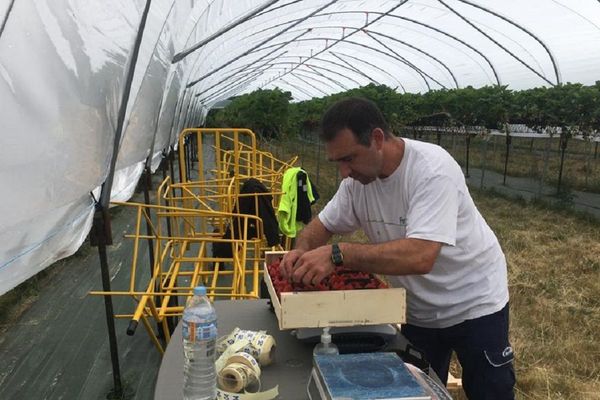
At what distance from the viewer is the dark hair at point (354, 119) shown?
1.76 meters

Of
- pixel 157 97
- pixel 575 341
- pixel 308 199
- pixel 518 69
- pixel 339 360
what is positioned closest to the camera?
pixel 339 360

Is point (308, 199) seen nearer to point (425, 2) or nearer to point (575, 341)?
point (575, 341)

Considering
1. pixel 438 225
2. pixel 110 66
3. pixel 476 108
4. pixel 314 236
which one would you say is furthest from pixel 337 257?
pixel 476 108

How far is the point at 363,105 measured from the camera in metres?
1.77

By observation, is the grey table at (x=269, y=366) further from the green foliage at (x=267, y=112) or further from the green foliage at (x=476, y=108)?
the green foliage at (x=267, y=112)

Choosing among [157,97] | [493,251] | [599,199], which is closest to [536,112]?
[599,199]

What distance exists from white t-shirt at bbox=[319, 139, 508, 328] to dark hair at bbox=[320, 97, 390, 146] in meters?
0.21

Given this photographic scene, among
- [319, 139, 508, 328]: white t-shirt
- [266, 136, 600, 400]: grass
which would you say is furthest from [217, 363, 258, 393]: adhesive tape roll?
[266, 136, 600, 400]: grass

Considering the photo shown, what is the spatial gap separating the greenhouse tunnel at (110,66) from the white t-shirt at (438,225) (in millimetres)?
1275

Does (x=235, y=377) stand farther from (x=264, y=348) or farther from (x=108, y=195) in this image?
(x=108, y=195)

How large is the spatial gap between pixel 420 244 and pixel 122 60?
2309 millimetres

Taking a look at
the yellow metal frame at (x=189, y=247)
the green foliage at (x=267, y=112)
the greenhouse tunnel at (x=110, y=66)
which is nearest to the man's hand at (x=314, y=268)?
the greenhouse tunnel at (x=110, y=66)

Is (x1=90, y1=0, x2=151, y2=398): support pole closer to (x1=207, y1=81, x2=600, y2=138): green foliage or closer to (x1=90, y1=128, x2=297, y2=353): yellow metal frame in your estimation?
(x1=90, y1=128, x2=297, y2=353): yellow metal frame

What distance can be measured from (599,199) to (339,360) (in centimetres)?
1300
